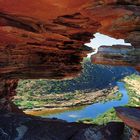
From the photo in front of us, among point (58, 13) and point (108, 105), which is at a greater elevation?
point (58, 13)

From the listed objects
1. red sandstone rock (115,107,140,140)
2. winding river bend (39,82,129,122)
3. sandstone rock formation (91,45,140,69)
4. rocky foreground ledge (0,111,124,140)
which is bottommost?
winding river bend (39,82,129,122)

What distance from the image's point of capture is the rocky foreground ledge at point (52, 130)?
15.1 m

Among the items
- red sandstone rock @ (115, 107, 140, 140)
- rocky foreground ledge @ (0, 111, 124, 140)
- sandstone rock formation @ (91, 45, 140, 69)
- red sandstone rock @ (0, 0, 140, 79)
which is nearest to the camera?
red sandstone rock @ (0, 0, 140, 79)

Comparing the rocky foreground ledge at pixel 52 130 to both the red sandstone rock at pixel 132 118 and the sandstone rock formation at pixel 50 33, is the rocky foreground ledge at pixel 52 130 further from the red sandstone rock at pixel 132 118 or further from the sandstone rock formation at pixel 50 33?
the red sandstone rock at pixel 132 118

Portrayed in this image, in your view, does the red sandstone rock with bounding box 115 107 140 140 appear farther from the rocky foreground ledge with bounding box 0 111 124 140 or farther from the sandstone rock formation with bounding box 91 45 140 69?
the sandstone rock formation with bounding box 91 45 140 69

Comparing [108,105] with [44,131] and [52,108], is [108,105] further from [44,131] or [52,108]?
[44,131]

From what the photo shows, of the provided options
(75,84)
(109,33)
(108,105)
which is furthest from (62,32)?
(75,84)

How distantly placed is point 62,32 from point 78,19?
1.72m

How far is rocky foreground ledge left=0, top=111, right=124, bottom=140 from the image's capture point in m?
15.1

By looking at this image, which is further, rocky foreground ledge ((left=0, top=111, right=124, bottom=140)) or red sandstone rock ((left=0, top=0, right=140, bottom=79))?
rocky foreground ledge ((left=0, top=111, right=124, bottom=140))

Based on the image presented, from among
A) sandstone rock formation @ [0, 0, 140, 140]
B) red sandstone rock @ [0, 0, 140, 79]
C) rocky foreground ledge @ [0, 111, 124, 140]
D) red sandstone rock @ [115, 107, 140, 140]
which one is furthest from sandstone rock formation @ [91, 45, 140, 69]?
rocky foreground ledge @ [0, 111, 124, 140]

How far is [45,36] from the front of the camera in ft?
53.8

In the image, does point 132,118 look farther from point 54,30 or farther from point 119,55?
point 54,30

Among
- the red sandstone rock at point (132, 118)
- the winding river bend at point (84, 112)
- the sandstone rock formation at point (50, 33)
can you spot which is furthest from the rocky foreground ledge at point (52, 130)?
the winding river bend at point (84, 112)
